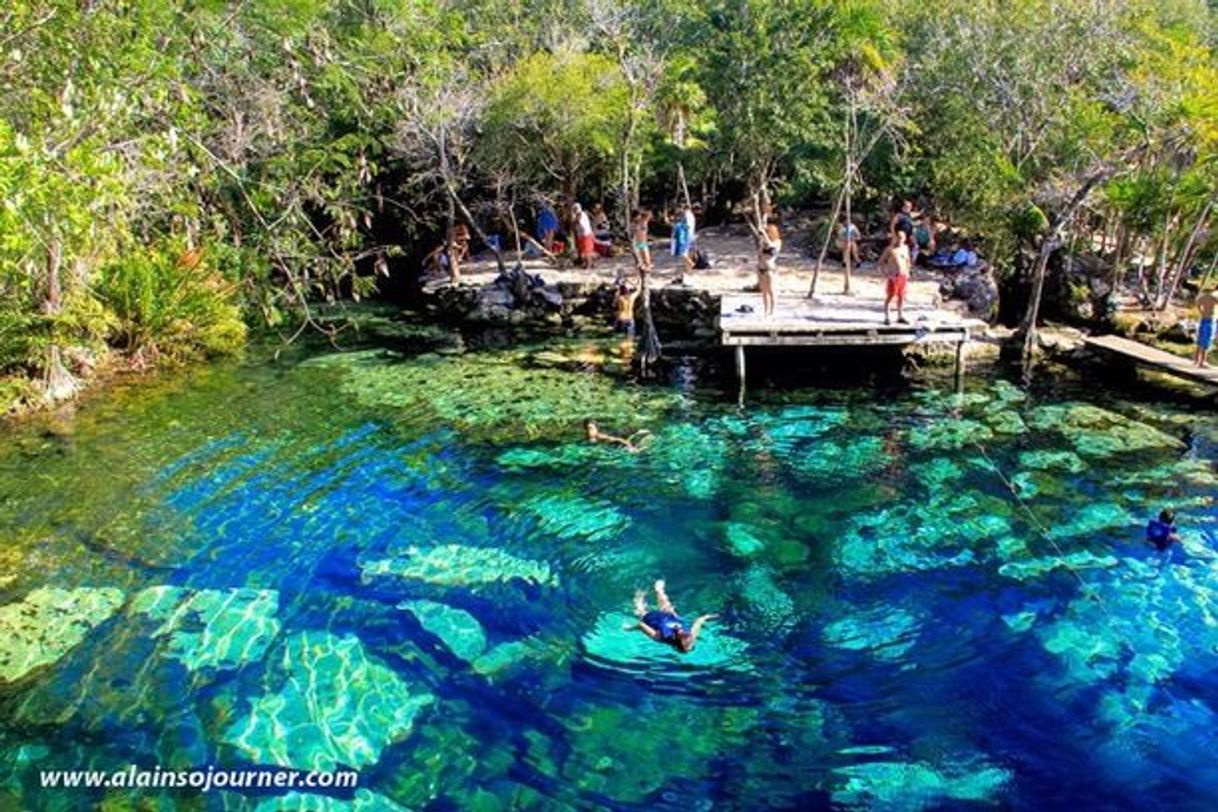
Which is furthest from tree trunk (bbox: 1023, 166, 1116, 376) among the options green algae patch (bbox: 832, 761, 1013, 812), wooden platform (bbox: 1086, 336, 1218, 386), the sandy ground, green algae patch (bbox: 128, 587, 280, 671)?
green algae patch (bbox: 128, 587, 280, 671)

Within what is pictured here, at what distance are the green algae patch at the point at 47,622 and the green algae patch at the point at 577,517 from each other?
5.19 m

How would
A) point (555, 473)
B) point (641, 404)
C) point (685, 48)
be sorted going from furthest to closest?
point (685, 48)
point (641, 404)
point (555, 473)

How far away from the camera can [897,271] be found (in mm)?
18172

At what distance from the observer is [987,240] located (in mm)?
24547

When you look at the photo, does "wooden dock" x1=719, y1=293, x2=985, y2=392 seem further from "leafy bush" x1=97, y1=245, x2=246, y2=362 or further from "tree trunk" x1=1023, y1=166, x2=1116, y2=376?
"leafy bush" x1=97, y1=245, x2=246, y2=362

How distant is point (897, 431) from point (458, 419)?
25.8 ft

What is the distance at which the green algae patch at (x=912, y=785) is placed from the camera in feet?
24.9

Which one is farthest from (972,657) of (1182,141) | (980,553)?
(1182,141)

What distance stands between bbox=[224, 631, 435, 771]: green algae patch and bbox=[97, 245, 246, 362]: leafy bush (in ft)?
40.7

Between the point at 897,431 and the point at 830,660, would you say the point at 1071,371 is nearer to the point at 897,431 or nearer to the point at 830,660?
the point at 897,431

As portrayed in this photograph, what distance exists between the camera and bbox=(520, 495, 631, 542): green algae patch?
12.2 meters

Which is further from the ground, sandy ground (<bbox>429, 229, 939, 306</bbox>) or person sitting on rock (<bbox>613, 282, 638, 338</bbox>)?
sandy ground (<bbox>429, 229, 939, 306</bbox>)

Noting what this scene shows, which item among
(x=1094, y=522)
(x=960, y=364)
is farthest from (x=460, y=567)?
(x=960, y=364)

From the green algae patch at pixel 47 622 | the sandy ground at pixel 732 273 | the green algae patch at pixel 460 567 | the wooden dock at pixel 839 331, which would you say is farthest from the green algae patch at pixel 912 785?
the sandy ground at pixel 732 273
